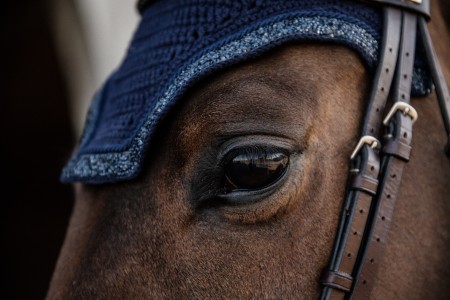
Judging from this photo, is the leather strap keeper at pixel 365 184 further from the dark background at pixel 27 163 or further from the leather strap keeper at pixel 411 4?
the dark background at pixel 27 163

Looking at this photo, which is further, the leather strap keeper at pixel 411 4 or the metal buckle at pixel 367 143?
the leather strap keeper at pixel 411 4

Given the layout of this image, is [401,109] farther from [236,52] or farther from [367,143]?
[236,52]

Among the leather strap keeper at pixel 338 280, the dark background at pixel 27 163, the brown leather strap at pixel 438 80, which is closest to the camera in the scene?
the leather strap keeper at pixel 338 280

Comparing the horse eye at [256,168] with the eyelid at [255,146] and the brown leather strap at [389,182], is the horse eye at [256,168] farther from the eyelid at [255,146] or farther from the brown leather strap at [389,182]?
the brown leather strap at [389,182]

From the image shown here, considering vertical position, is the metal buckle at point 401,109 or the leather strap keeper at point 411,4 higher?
the leather strap keeper at point 411,4

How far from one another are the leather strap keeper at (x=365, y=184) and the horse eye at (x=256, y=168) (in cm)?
14

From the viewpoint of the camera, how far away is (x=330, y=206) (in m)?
1.30

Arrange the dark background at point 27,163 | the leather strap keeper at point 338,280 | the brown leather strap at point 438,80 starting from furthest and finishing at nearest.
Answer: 1. the dark background at point 27,163
2. the brown leather strap at point 438,80
3. the leather strap keeper at point 338,280

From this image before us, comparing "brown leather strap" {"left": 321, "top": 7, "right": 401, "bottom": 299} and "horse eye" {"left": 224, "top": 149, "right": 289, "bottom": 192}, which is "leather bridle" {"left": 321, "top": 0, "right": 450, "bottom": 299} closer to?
"brown leather strap" {"left": 321, "top": 7, "right": 401, "bottom": 299}

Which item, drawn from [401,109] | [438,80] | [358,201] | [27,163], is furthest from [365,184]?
[27,163]

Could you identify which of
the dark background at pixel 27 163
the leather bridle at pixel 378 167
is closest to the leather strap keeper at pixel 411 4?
the leather bridle at pixel 378 167

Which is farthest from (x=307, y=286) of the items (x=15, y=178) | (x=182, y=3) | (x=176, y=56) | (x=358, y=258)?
(x=15, y=178)

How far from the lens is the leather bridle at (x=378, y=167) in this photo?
49.6 inches

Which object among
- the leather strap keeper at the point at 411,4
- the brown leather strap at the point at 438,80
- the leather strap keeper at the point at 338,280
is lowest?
the leather strap keeper at the point at 338,280
